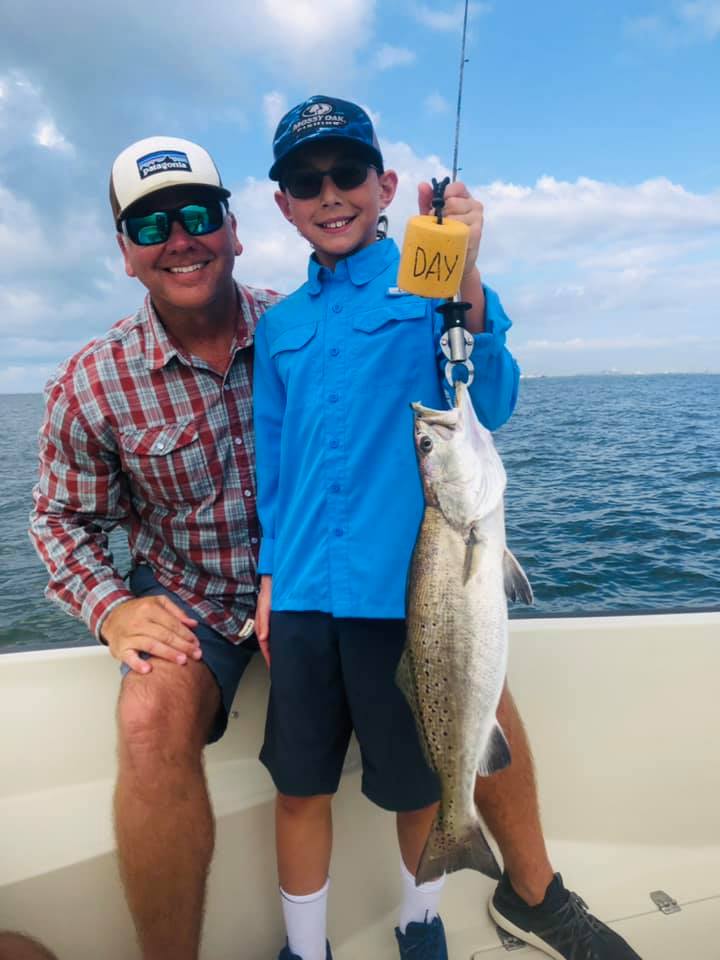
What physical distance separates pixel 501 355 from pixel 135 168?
1.64 metres

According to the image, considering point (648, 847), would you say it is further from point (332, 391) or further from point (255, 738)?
point (332, 391)

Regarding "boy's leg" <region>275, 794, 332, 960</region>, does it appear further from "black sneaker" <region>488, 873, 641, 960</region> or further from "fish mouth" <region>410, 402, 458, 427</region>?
"fish mouth" <region>410, 402, 458, 427</region>

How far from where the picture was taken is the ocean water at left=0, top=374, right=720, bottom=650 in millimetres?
8664

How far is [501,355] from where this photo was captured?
6.92ft

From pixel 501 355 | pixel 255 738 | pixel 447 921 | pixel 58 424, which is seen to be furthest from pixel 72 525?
pixel 447 921

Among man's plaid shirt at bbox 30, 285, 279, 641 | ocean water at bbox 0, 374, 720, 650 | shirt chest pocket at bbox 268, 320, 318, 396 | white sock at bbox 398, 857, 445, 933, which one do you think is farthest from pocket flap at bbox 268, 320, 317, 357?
white sock at bbox 398, 857, 445, 933

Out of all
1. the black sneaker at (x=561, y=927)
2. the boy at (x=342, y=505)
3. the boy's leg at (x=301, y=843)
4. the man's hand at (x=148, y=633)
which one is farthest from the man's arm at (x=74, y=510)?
the black sneaker at (x=561, y=927)

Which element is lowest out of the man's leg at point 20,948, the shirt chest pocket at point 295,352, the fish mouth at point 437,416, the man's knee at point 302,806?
the man's leg at point 20,948

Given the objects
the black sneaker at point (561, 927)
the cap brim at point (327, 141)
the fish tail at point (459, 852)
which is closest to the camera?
the fish tail at point (459, 852)

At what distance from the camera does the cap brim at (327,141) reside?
7.44 ft

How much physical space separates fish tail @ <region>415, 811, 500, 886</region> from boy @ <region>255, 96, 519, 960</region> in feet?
0.94

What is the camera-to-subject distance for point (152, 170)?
→ 264cm

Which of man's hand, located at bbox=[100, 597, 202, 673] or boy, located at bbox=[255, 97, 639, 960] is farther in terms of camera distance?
man's hand, located at bbox=[100, 597, 202, 673]

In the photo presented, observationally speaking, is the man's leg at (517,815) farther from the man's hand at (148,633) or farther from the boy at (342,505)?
the man's hand at (148,633)
